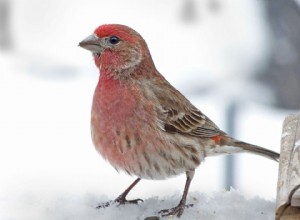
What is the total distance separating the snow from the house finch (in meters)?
0.10

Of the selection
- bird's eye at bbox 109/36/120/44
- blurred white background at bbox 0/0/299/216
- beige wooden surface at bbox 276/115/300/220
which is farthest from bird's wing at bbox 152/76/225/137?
blurred white background at bbox 0/0/299/216

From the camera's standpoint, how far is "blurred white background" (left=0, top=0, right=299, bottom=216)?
9.27m

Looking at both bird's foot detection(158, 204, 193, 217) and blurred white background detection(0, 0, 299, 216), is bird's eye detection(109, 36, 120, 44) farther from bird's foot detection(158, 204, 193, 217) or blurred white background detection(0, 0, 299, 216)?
blurred white background detection(0, 0, 299, 216)

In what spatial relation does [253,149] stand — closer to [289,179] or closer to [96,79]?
[289,179]

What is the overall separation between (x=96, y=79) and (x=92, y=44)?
5441 millimetres

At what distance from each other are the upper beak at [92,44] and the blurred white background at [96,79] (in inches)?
129

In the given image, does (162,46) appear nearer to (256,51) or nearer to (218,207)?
(256,51)

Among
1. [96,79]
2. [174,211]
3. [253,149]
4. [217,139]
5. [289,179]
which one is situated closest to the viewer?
[289,179]

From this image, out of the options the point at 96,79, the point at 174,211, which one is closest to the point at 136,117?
the point at 174,211

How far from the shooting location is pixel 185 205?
5.15m

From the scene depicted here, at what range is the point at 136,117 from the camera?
5.27 metres

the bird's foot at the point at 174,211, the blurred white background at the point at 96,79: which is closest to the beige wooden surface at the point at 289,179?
the bird's foot at the point at 174,211

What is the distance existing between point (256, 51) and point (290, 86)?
1.02m

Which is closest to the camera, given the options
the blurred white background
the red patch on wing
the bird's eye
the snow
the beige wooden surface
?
the beige wooden surface
